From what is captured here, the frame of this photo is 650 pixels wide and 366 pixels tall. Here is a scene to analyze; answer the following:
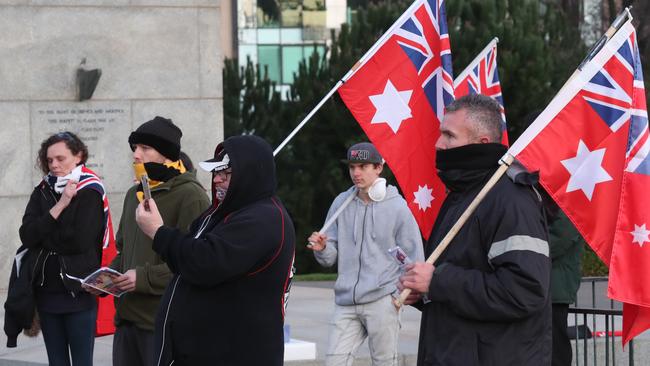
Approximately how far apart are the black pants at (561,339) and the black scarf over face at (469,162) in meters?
2.72

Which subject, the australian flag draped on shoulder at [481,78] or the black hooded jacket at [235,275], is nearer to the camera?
the black hooded jacket at [235,275]

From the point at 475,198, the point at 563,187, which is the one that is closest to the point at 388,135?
the point at 563,187

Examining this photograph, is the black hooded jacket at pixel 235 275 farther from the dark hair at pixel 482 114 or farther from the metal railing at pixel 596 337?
the metal railing at pixel 596 337

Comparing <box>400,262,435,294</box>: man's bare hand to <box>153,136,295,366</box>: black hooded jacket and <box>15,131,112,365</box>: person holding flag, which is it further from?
<box>15,131,112,365</box>: person holding flag

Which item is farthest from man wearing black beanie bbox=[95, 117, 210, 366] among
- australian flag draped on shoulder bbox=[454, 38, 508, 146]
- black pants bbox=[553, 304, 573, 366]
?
australian flag draped on shoulder bbox=[454, 38, 508, 146]

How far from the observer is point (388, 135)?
7723 mm

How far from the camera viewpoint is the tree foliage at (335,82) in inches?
922

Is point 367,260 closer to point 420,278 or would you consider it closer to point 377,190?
point 377,190

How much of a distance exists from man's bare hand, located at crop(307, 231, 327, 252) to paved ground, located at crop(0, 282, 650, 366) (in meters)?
1.54

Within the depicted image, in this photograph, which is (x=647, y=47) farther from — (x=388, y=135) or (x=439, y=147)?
(x=439, y=147)

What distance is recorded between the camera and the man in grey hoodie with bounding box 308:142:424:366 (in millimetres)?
8203

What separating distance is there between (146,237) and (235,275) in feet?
5.53

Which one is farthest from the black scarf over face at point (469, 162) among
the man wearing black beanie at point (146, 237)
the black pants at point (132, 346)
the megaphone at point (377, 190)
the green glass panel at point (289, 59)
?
the green glass panel at point (289, 59)

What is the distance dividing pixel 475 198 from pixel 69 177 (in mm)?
3584
